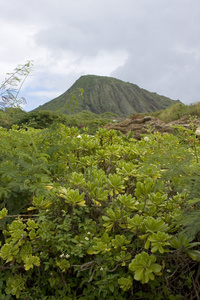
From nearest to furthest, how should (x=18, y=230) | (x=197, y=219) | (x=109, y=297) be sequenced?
(x=197, y=219) → (x=109, y=297) → (x=18, y=230)

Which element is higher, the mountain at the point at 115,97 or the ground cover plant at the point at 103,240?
the mountain at the point at 115,97

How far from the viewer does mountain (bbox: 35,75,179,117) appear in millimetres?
112438

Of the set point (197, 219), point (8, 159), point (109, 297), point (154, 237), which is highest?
point (8, 159)

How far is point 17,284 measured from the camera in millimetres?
1533

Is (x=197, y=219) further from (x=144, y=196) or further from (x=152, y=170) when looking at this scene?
(x=152, y=170)

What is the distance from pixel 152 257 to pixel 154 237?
10 centimetres

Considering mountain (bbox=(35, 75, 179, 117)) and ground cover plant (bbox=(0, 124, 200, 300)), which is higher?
mountain (bbox=(35, 75, 179, 117))

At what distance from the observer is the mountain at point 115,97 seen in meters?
112

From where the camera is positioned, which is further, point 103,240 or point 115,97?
point 115,97

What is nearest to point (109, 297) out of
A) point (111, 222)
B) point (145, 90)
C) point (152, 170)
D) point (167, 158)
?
point (111, 222)

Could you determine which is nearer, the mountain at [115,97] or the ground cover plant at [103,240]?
the ground cover plant at [103,240]

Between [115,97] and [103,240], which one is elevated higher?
[115,97]

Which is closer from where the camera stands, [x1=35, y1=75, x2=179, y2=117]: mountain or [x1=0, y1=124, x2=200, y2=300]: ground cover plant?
[x1=0, y1=124, x2=200, y2=300]: ground cover plant

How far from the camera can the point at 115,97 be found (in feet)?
397
